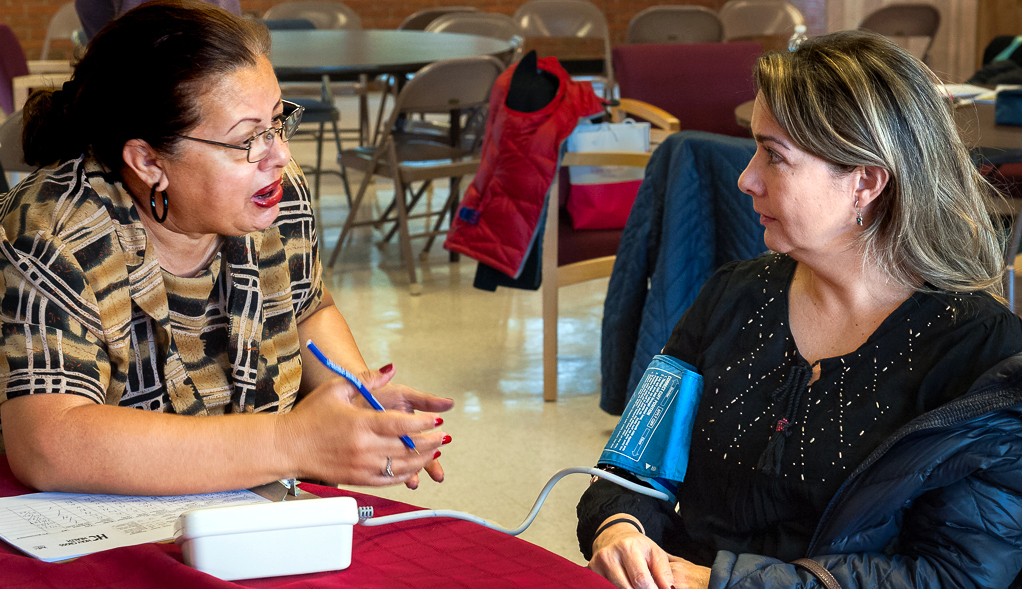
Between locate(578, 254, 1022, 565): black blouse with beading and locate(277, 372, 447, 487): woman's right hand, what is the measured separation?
348mm

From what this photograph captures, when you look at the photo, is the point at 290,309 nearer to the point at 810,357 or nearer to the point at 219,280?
the point at 219,280

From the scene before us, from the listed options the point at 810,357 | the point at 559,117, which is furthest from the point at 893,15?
the point at 810,357

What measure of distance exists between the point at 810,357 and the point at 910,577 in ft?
1.01

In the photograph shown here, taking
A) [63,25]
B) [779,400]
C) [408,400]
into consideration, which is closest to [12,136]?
[408,400]

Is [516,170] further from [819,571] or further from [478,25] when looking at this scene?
[478,25]

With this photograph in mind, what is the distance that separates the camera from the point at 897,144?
3.67 feet

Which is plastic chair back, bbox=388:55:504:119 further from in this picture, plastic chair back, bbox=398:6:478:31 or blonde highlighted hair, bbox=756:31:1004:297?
plastic chair back, bbox=398:6:478:31

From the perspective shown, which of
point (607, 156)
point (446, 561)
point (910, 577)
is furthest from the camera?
point (607, 156)

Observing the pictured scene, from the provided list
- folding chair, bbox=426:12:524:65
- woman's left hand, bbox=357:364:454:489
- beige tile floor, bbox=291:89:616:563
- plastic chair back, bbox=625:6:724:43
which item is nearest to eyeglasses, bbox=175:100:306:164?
woman's left hand, bbox=357:364:454:489

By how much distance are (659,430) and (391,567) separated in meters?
0.51

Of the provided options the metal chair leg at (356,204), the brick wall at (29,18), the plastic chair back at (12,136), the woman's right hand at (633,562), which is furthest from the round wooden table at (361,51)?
the brick wall at (29,18)

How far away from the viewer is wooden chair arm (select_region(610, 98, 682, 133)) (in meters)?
3.46

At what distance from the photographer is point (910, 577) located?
101 cm

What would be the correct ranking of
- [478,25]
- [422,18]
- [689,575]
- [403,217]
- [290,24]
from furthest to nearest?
1. [422,18]
2. [478,25]
3. [290,24]
4. [403,217]
5. [689,575]
